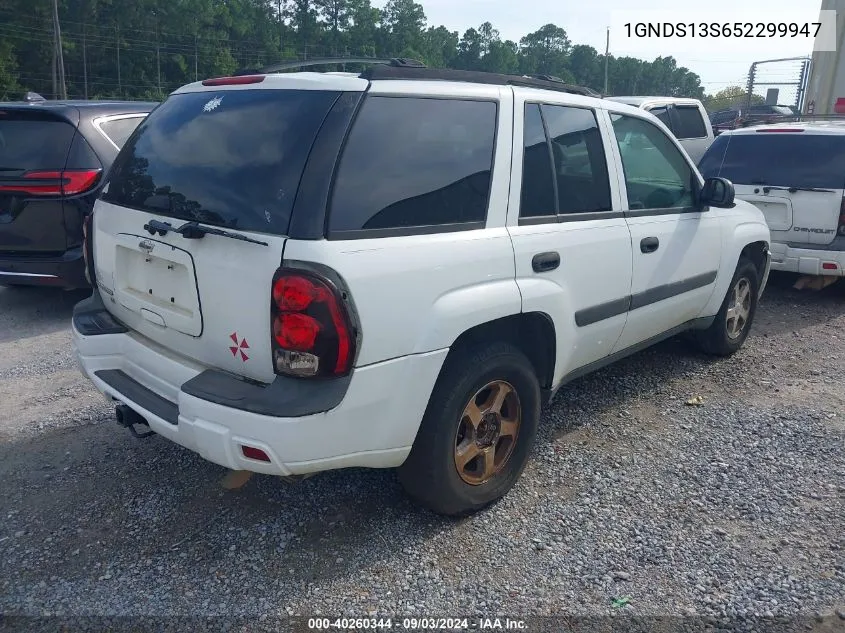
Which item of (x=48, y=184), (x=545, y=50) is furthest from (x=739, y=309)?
(x=545, y=50)

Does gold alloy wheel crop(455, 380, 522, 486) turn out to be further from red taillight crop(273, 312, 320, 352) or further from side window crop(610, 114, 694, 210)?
side window crop(610, 114, 694, 210)

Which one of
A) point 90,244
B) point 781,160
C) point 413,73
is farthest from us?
point 781,160

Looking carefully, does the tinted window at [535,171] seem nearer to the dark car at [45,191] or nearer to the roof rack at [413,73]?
the roof rack at [413,73]

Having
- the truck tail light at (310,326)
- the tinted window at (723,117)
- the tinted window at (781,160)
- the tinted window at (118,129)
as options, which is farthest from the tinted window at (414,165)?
the tinted window at (723,117)

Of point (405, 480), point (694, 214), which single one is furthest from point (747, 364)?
point (405, 480)

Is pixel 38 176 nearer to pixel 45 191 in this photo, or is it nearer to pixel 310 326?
pixel 45 191

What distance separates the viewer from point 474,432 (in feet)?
10.4

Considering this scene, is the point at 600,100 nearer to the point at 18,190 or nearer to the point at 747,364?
the point at 747,364

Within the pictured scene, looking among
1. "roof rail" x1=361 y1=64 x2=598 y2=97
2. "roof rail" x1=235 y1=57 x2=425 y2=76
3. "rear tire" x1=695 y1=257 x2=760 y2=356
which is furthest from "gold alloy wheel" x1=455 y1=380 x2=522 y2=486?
"rear tire" x1=695 y1=257 x2=760 y2=356

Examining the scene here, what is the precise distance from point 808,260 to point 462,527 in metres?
5.06

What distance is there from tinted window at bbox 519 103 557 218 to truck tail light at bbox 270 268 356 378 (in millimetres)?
1153

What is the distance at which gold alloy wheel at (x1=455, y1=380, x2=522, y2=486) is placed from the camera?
3.14m

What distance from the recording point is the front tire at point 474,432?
292 cm

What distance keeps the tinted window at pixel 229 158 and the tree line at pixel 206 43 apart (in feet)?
146
